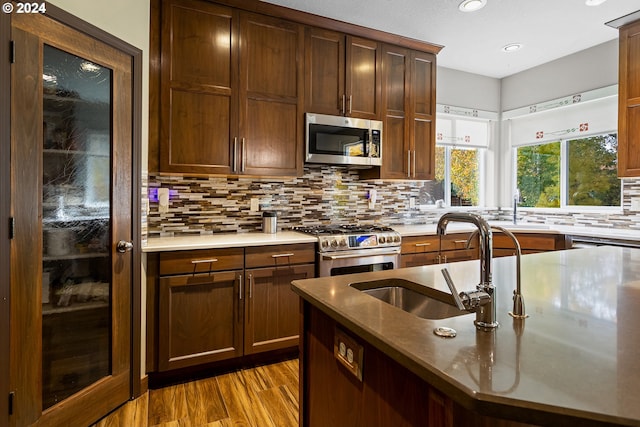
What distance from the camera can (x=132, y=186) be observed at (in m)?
2.12

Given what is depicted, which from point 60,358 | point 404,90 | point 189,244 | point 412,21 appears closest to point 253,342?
point 189,244

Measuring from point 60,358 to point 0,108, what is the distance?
1.22m

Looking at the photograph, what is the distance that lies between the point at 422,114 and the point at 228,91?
1888 millimetres

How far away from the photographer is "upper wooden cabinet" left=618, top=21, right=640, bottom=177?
9.48 feet

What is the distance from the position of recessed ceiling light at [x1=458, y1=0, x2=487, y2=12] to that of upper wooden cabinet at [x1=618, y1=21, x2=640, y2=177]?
4.47 feet

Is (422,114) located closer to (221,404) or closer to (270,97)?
(270,97)

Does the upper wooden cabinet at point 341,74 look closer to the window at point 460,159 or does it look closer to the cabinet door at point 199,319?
the window at point 460,159

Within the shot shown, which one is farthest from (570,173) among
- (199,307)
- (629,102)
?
(199,307)

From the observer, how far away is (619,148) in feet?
9.90

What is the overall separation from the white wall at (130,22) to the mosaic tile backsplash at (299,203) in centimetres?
50

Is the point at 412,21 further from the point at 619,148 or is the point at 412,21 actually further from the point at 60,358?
the point at 60,358

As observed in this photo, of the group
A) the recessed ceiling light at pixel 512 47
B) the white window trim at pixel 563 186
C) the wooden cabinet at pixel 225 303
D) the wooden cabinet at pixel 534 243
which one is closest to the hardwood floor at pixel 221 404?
the wooden cabinet at pixel 225 303

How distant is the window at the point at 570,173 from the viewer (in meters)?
3.50

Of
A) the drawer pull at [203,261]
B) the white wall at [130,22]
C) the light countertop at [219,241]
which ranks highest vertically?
the white wall at [130,22]
